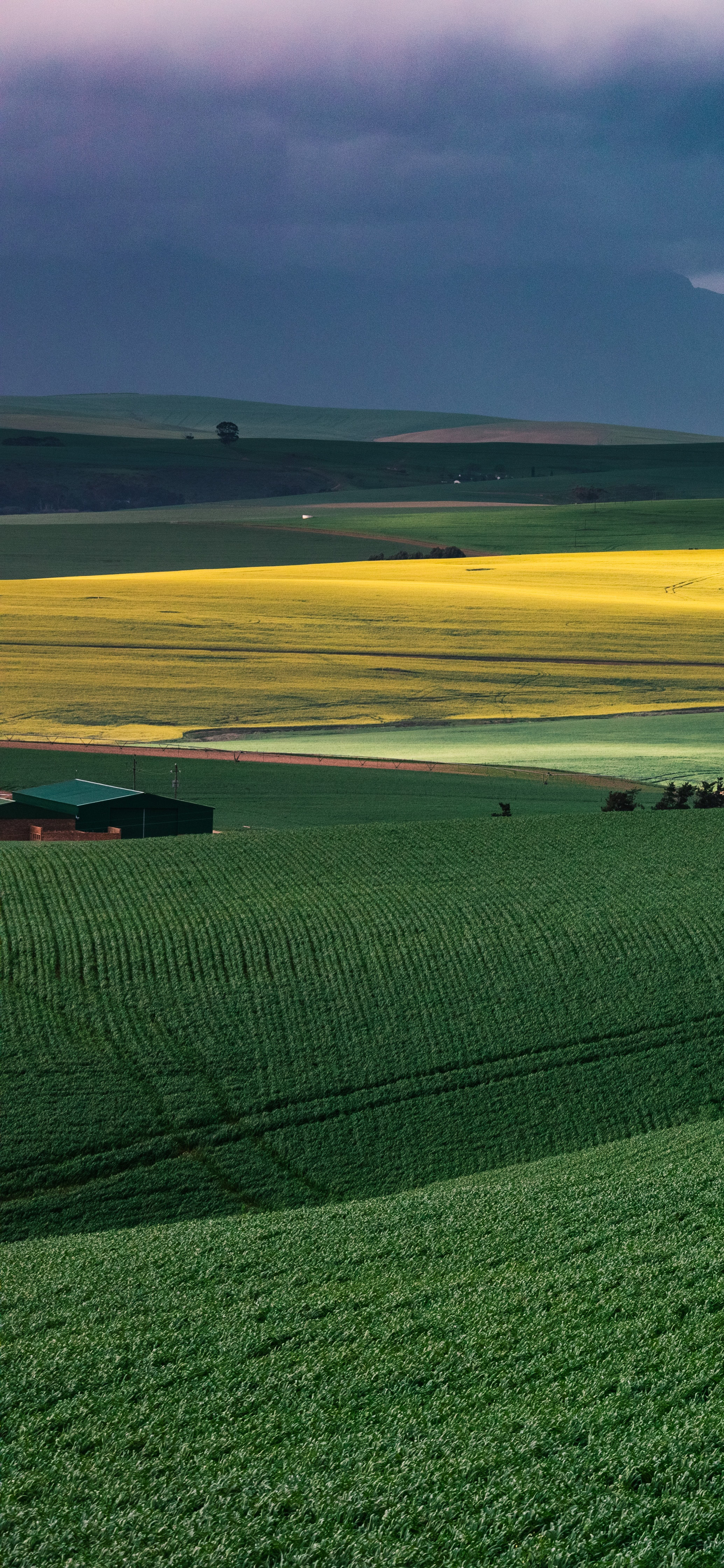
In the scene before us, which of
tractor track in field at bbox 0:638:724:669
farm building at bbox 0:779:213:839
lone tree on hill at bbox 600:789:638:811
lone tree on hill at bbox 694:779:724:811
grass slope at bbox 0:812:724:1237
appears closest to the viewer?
grass slope at bbox 0:812:724:1237

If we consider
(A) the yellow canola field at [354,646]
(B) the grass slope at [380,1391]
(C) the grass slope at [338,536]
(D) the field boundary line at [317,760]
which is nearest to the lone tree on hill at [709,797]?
(D) the field boundary line at [317,760]

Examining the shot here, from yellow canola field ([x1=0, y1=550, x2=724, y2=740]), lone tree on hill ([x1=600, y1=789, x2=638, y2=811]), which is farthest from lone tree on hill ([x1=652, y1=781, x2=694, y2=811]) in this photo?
yellow canola field ([x1=0, y1=550, x2=724, y2=740])

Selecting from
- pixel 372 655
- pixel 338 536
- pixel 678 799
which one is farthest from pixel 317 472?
pixel 678 799

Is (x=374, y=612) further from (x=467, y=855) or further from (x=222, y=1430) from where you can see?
(x=222, y=1430)

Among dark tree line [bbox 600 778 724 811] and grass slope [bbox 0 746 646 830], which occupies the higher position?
dark tree line [bbox 600 778 724 811]

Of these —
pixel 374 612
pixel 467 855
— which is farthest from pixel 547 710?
pixel 467 855

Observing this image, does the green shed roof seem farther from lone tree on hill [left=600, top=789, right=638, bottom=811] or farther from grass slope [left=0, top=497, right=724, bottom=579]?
grass slope [left=0, top=497, right=724, bottom=579]
